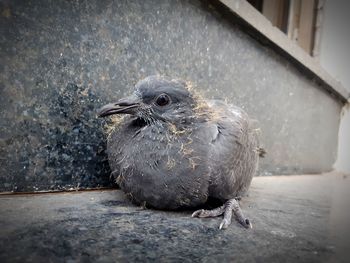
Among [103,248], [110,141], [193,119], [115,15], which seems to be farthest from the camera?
[115,15]

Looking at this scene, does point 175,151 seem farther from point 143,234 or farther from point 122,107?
point 143,234

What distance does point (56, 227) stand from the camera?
4.01ft

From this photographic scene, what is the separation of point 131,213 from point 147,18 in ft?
4.29

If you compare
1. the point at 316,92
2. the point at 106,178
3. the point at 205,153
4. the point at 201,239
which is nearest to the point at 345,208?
the point at 205,153

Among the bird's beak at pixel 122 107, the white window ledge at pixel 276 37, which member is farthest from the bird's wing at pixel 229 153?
the white window ledge at pixel 276 37

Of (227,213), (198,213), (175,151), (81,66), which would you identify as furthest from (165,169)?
(81,66)

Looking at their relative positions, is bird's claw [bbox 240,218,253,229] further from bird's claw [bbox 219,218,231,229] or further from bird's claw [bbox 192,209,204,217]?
bird's claw [bbox 192,209,204,217]

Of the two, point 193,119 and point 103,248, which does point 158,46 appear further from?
point 103,248

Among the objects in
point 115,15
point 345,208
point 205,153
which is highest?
point 115,15

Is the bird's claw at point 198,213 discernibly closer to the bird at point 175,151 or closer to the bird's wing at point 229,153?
the bird at point 175,151

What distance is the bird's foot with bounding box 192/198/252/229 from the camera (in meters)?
1.46

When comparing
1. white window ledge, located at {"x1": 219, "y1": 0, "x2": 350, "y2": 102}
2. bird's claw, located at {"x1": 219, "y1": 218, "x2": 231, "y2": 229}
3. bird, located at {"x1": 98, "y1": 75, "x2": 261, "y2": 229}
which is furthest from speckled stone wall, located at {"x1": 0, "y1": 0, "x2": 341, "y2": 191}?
bird's claw, located at {"x1": 219, "y1": 218, "x2": 231, "y2": 229}

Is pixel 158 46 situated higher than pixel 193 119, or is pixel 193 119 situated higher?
pixel 158 46

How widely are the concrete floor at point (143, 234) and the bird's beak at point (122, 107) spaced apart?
1.53 ft
